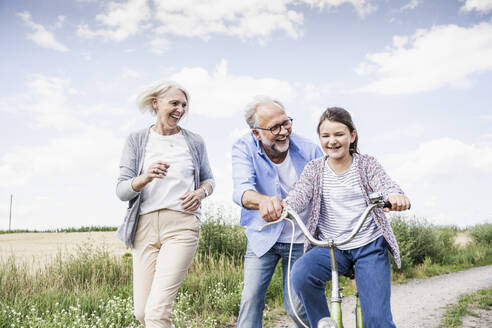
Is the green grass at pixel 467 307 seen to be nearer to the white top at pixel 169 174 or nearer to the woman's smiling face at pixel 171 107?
the white top at pixel 169 174

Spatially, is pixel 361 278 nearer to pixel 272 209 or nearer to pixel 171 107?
pixel 272 209

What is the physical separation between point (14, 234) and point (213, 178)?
26828 millimetres

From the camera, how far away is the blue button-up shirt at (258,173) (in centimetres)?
364

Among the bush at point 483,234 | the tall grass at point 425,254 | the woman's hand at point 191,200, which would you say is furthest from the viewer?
the bush at point 483,234

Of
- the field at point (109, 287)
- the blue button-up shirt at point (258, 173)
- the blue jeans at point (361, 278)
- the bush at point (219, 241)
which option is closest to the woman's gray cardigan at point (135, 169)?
the blue button-up shirt at point (258, 173)

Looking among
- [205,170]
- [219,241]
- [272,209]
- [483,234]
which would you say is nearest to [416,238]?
[219,241]

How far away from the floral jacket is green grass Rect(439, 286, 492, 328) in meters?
5.02

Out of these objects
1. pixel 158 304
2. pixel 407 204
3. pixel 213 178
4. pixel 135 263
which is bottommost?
pixel 158 304

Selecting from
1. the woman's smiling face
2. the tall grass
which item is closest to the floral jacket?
the woman's smiling face

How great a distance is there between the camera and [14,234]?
26969 mm

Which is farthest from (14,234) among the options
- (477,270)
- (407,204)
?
(407,204)

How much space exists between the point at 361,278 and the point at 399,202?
654mm

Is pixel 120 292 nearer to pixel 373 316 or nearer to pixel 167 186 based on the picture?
pixel 167 186

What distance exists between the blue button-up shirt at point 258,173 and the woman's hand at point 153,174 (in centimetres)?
59
